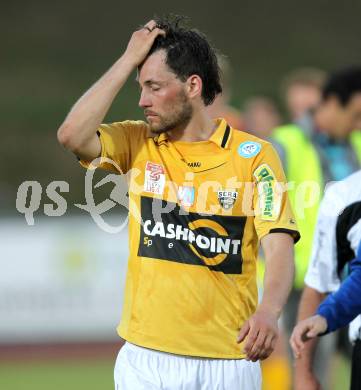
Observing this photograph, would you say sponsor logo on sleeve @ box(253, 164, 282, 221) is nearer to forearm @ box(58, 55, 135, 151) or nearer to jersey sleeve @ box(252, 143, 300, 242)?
jersey sleeve @ box(252, 143, 300, 242)

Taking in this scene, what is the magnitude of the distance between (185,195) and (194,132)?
276 millimetres

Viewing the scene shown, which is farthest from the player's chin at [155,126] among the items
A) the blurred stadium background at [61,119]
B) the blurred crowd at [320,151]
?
the blurred stadium background at [61,119]

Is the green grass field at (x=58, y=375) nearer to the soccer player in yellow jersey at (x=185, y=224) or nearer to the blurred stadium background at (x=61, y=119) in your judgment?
the blurred stadium background at (x=61, y=119)

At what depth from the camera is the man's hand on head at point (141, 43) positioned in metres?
4.27

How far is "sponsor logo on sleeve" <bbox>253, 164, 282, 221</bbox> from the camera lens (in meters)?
4.26

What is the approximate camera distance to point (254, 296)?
14.6 ft

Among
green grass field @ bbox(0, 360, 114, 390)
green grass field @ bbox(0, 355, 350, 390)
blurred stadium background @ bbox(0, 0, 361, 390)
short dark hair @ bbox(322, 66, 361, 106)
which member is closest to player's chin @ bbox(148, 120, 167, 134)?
short dark hair @ bbox(322, 66, 361, 106)

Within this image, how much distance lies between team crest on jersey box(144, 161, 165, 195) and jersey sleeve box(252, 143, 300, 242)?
38 centimetres

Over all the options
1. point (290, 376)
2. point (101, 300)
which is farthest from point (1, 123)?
point (290, 376)

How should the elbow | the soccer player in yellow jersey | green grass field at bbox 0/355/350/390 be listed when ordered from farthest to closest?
1. green grass field at bbox 0/355/350/390
2. the soccer player in yellow jersey
3. the elbow

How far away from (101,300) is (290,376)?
14.5 feet

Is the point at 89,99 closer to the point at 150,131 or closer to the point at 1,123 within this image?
the point at 150,131

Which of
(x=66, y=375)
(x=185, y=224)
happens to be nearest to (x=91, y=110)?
(x=185, y=224)

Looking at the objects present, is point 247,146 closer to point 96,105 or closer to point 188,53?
point 188,53
